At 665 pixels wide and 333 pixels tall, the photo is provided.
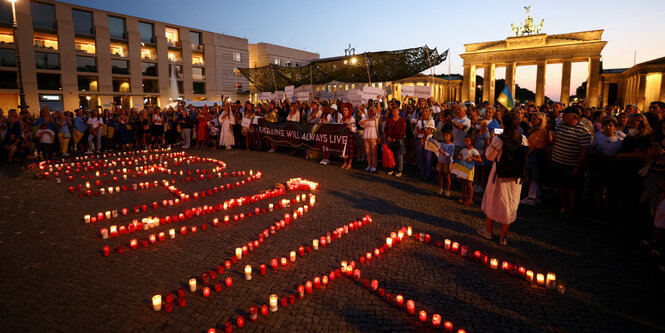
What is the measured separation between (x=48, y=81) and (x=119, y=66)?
9017mm

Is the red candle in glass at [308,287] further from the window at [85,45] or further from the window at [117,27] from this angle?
the window at [117,27]

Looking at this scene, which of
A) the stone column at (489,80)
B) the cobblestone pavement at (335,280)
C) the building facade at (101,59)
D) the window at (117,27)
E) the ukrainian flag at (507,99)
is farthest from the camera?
the stone column at (489,80)

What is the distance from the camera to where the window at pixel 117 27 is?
52344 mm

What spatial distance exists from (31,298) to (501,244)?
636 cm

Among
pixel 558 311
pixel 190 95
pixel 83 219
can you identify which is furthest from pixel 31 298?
pixel 190 95

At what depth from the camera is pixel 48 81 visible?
47.1 meters

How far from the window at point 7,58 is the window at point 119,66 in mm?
10825

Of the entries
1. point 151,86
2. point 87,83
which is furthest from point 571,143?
point 151,86

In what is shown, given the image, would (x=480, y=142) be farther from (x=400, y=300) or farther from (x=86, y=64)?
(x=86, y=64)

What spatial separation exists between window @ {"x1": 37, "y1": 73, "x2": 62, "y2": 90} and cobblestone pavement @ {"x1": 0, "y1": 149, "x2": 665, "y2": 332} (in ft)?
167

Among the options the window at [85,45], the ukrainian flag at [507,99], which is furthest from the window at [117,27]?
the ukrainian flag at [507,99]

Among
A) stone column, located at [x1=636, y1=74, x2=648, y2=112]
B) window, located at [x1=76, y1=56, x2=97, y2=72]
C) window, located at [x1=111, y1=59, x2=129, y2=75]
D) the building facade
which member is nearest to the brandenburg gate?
stone column, located at [x1=636, y1=74, x2=648, y2=112]

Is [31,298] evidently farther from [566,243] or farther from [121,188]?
[566,243]

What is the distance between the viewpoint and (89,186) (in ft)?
31.3
